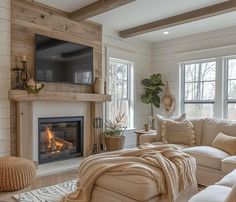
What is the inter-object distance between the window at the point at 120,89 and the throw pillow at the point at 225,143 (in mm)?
2329

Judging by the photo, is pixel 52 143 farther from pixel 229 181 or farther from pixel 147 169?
pixel 229 181

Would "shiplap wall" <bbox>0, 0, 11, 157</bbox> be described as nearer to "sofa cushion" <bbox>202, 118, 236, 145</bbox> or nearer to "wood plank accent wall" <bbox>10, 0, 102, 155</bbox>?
"wood plank accent wall" <bbox>10, 0, 102, 155</bbox>

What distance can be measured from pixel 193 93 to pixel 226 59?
3.33 feet

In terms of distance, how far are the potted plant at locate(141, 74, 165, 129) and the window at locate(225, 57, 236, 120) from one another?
1500 millimetres

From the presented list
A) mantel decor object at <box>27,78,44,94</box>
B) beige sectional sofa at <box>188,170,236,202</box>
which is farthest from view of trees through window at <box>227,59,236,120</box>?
mantel decor object at <box>27,78,44,94</box>

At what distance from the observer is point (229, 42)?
4.78 m

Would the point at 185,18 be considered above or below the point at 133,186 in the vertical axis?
above

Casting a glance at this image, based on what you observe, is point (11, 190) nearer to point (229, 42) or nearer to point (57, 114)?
point (57, 114)

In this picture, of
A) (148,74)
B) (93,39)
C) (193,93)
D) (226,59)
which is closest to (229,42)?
(226,59)

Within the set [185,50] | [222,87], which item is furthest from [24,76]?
[222,87]

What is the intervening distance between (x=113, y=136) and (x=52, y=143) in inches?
Answer: 46.3

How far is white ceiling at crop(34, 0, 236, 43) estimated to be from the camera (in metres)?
3.79

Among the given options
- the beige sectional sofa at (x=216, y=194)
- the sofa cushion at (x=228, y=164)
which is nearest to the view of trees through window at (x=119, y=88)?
the sofa cushion at (x=228, y=164)

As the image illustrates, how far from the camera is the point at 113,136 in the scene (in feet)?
15.4
